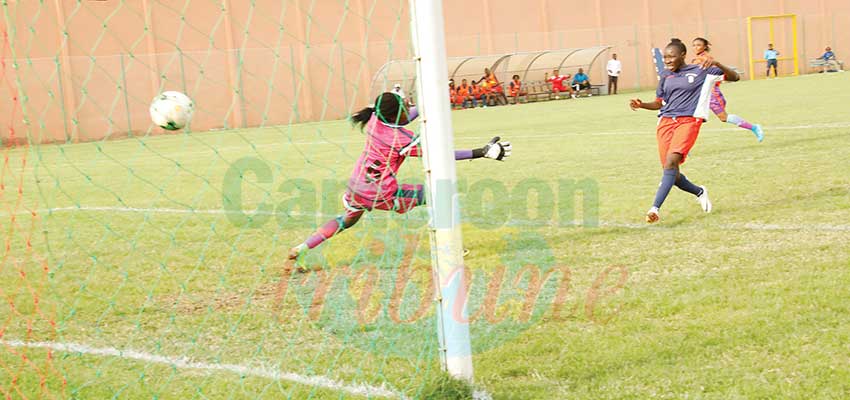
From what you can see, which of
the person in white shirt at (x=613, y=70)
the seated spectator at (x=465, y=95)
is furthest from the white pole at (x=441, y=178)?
the person in white shirt at (x=613, y=70)

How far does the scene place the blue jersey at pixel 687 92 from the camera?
25.2ft

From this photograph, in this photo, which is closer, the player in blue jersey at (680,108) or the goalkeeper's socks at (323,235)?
the goalkeeper's socks at (323,235)

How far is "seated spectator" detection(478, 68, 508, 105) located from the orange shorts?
83.4 feet

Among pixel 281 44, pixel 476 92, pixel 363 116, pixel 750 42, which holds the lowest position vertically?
pixel 476 92

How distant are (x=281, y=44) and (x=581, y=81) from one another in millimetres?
11635

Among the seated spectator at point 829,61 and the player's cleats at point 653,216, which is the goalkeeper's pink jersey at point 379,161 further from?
the seated spectator at point 829,61

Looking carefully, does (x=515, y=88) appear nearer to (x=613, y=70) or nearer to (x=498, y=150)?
(x=613, y=70)

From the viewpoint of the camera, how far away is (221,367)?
4.26 m

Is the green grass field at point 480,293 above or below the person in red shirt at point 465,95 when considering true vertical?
below

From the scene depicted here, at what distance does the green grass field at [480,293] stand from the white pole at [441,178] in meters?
0.22

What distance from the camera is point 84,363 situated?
4.46 metres

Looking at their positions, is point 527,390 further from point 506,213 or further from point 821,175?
point 821,175

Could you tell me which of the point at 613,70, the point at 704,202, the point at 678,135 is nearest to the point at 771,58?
the point at 613,70

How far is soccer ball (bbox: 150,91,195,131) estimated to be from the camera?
20.5 feet
